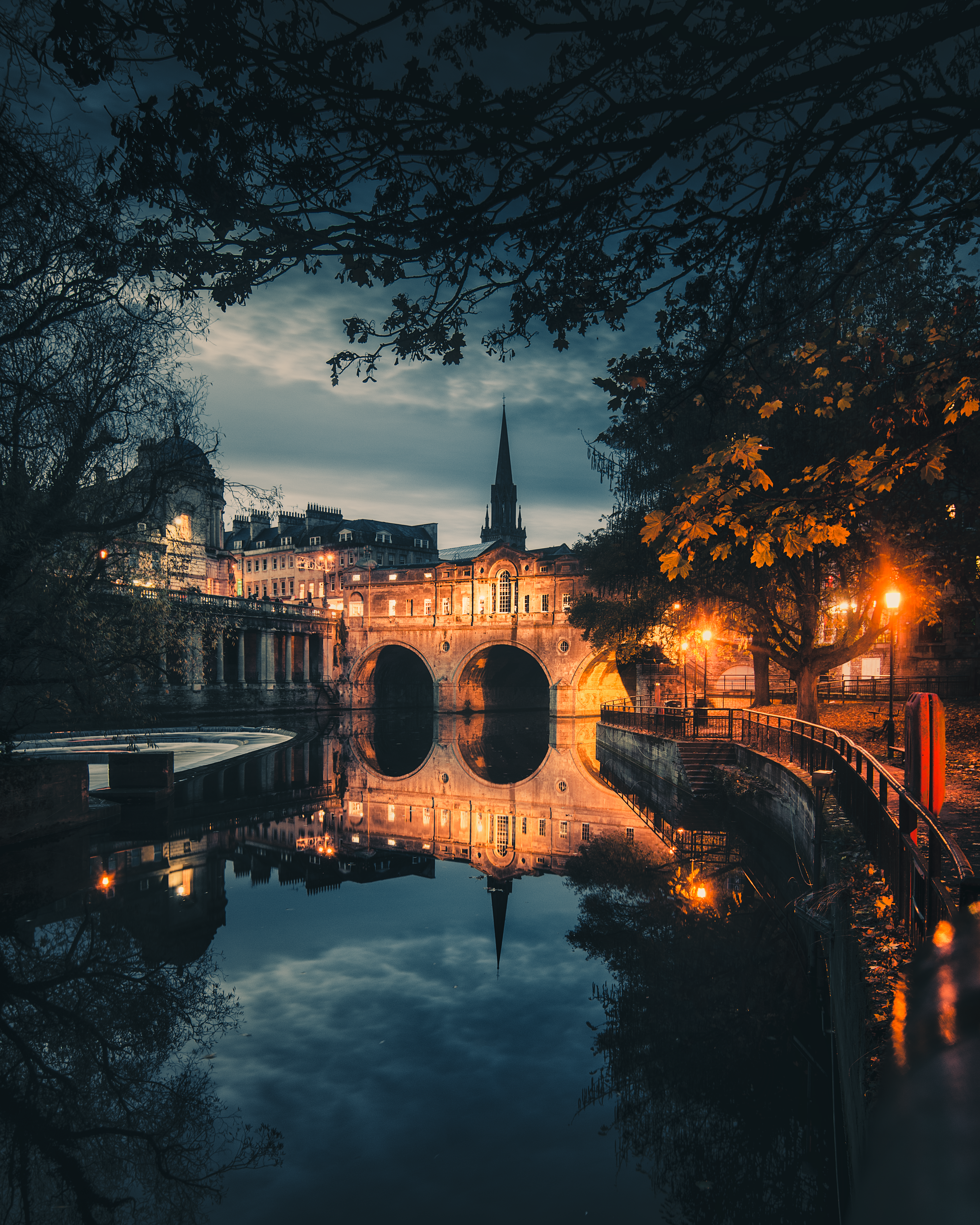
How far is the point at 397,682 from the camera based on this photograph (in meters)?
71.3

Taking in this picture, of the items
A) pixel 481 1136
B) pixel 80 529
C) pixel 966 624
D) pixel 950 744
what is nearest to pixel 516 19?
pixel 481 1136

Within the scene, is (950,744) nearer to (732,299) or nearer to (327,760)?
(732,299)

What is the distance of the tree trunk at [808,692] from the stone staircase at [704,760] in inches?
84.4

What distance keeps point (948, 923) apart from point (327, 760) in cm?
3131

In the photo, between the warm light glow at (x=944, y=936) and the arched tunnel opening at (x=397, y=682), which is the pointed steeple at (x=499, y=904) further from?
the arched tunnel opening at (x=397, y=682)

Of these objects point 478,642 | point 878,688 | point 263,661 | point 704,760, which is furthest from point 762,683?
point 263,661

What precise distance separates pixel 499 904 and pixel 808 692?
1258cm

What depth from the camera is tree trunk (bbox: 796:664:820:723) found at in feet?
73.0

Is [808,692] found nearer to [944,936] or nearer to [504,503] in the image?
[944,936]

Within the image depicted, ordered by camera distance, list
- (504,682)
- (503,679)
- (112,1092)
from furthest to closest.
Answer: (504,682) → (503,679) → (112,1092)

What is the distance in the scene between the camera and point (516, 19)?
4.19 meters

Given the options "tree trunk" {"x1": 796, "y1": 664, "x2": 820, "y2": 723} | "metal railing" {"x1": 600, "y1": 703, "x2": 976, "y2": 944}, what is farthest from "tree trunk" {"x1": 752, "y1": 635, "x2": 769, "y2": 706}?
"metal railing" {"x1": 600, "y1": 703, "x2": 976, "y2": 944}

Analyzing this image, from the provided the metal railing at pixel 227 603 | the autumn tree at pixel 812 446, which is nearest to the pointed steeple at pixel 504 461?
the metal railing at pixel 227 603

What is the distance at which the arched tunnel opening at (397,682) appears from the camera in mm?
67812
